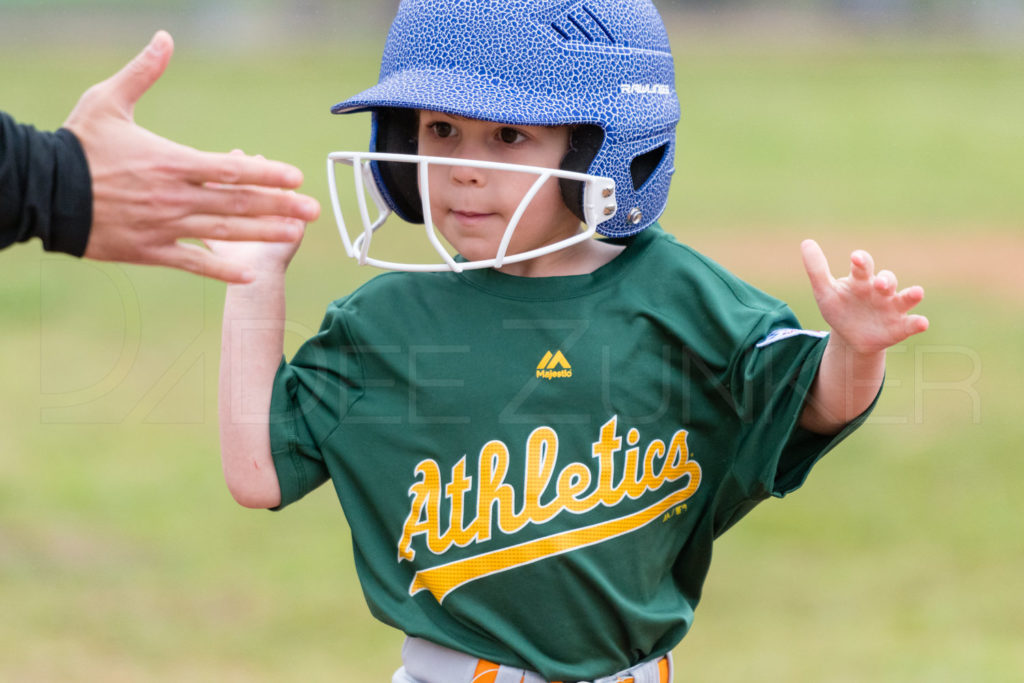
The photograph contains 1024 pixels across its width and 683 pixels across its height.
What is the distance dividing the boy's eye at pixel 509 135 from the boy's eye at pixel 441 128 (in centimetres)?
11

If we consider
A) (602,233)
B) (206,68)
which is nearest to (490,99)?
(602,233)

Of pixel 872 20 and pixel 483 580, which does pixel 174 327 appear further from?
pixel 872 20

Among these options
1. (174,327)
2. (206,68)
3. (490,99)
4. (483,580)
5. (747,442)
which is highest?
(490,99)

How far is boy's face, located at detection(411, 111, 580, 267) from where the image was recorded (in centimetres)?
245

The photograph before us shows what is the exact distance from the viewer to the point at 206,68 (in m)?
29.5

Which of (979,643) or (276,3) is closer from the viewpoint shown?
(979,643)

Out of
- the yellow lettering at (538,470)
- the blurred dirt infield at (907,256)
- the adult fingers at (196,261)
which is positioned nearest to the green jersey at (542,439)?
the yellow lettering at (538,470)

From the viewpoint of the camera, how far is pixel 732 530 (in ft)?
20.2

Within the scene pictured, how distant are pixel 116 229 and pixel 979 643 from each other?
155 inches

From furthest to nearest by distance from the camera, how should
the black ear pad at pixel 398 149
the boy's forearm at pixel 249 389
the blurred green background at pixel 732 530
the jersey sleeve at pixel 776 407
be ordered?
1. the blurred green background at pixel 732 530
2. the black ear pad at pixel 398 149
3. the boy's forearm at pixel 249 389
4. the jersey sleeve at pixel 776 407

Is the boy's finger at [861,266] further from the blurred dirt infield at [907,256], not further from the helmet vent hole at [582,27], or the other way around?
the blurred dirt infield at [907,256]

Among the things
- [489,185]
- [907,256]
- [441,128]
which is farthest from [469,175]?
[907,256]

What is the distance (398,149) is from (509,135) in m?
0.29

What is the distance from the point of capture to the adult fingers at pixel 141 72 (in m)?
2.12
